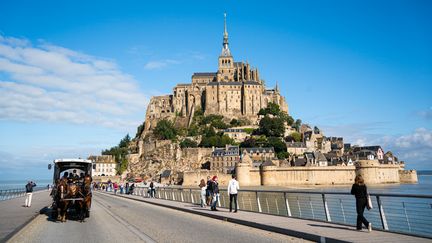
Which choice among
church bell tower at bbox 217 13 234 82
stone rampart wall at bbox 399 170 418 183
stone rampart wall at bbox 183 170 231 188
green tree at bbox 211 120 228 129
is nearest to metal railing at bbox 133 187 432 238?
stone rampart wall at bbox 183 170 231 188

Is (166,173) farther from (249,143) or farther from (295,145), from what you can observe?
(295,145)

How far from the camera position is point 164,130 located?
4562 inches

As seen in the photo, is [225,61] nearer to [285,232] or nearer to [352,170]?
[352,170]

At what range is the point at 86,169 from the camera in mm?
19250

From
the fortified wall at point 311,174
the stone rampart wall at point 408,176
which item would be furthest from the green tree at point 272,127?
the stone rampart wall at point 408,176

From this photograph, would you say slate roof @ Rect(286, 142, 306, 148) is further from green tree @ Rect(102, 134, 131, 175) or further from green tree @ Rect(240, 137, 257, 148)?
green tree @ Rect(102, 134, 131, 175)

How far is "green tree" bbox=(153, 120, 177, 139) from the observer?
114m

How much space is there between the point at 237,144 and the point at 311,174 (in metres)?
26.0

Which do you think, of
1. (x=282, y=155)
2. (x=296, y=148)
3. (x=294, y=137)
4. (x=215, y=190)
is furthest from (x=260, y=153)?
(x=215, y=190)

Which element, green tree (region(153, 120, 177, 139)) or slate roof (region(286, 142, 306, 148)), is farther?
green tree (region(153, 120, 177, 139))

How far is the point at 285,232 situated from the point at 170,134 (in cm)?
10416

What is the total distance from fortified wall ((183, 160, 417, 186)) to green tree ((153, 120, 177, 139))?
31520 millimetres

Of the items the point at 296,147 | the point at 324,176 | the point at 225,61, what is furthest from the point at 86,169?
the point at 225,61

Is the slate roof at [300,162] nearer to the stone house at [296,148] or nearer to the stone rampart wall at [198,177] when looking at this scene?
the stone house at [296,148]
